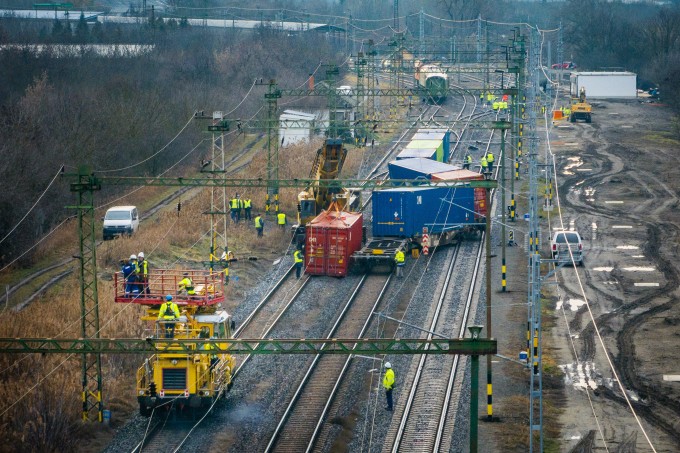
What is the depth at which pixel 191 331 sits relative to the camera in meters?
29.1

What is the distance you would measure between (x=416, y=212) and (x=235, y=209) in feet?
29.6

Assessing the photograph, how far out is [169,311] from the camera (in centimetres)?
2852

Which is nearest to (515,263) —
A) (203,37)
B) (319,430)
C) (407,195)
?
(407,195)

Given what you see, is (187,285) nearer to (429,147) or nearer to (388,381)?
(388,381)

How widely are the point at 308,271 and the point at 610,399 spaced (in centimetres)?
1554

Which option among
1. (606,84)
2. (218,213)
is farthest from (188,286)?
(606,84)

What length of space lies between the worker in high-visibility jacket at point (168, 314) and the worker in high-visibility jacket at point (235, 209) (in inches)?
899

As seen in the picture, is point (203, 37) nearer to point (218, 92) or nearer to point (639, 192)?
point (218, 92)

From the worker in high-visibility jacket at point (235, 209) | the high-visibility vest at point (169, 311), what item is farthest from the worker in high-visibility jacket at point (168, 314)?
the worker in high-visibility jacket at point (235, 209)

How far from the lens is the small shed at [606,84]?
323 feet

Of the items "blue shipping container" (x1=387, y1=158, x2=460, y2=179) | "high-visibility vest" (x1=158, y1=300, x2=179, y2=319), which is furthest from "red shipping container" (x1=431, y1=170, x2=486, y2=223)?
"high-visibility vest" (x1=158, y1=300, x2=179, y2=319)

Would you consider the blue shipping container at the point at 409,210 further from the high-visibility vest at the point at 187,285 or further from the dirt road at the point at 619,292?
the high-visibility vest at the point at 187,285

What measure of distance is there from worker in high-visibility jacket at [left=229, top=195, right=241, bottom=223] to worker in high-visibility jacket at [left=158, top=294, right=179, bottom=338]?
22.8 m

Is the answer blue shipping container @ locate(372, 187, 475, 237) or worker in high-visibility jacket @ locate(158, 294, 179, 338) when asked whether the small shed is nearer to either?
blue shipping container @ locate(372, 187, 475, 237)
